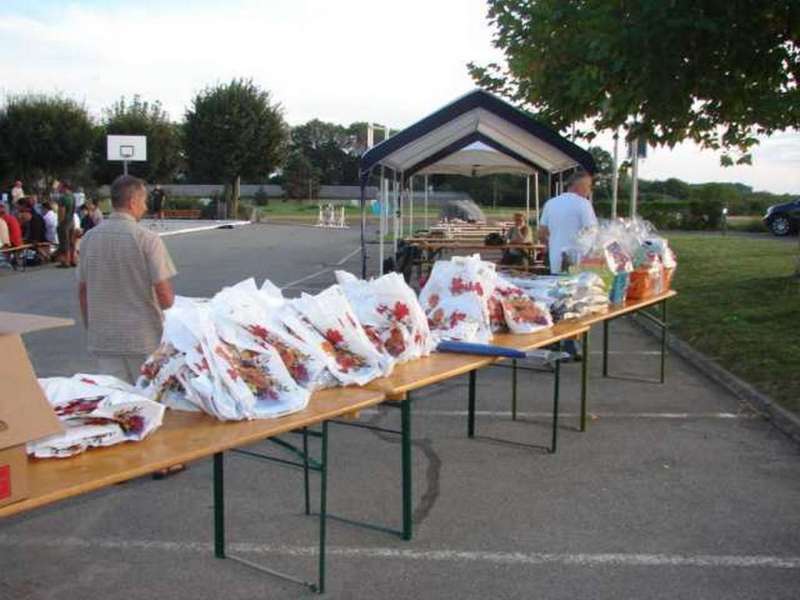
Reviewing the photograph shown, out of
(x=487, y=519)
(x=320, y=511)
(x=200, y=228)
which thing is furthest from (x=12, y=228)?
(x=200, y=228)

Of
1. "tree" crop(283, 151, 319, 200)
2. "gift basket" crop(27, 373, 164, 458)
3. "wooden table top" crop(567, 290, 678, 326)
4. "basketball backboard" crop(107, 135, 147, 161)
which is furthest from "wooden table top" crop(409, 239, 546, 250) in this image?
"tree" crop(283, 151, 319, 200)

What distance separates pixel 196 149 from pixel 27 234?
32.1 meters

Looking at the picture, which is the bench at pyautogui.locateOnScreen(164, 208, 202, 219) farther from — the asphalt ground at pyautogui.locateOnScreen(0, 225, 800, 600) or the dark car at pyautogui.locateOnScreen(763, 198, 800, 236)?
the asphalt ground at pyautogui.locateOnScreen(0, 225, 800, 600)

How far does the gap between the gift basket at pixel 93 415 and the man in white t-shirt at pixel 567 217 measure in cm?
581

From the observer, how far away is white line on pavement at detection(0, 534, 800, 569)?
4.38 meters

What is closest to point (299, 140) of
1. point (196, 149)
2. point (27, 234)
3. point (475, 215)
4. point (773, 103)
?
point (196, 149)

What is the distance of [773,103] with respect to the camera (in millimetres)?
10125

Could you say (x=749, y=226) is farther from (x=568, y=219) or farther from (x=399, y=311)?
(x=399, y=311)

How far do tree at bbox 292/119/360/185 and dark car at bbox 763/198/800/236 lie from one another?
6013 centimetres

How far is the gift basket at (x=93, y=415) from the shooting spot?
2.93 meters

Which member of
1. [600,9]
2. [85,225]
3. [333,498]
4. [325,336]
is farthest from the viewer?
[85,225]

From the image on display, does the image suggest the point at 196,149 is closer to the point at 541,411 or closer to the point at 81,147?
Answer: the point at 81,147

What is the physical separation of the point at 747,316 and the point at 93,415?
1002cm

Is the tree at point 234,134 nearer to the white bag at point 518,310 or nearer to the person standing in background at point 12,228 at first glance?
the person standing in background at point 12,228
